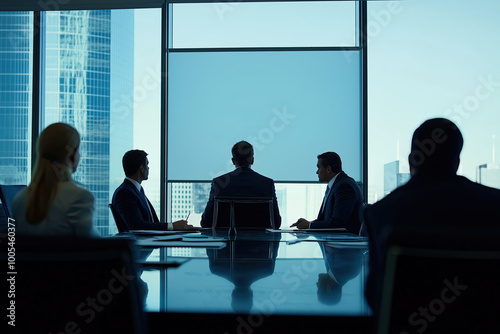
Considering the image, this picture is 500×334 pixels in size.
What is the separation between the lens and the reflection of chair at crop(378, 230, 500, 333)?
0.84 m

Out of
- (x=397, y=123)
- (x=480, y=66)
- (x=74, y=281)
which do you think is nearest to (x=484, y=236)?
(x=74, y=281)

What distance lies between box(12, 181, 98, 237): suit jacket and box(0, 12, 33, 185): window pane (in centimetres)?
492

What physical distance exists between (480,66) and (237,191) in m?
3.32

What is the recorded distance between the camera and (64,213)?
4.88 ft

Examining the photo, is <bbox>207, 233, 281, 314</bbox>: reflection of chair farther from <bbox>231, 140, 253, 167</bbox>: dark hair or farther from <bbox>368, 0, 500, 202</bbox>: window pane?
<bbox>368, 0, 500, 202</bbox>: window pane

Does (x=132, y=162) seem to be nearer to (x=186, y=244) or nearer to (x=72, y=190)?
(x=186, y=244)

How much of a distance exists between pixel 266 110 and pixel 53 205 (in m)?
4.26

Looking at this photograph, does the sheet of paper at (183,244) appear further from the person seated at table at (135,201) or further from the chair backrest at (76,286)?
the chair backrest at (76,286)

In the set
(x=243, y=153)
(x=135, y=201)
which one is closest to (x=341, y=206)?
(x=243, y=153)

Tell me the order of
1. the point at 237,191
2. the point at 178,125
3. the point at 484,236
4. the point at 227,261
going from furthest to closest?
the point at 178,125, the point at 237,191, the point at 227,261, the point at 484,236

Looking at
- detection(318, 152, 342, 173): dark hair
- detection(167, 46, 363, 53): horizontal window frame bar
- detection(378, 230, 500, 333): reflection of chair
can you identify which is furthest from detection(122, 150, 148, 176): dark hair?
detection(378, 230, 500, 333): reflection of chair

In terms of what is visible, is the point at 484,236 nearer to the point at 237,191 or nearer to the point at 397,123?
the point at 237,191

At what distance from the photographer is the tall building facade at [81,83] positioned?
19.2ft

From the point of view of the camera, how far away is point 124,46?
5.90 metres
